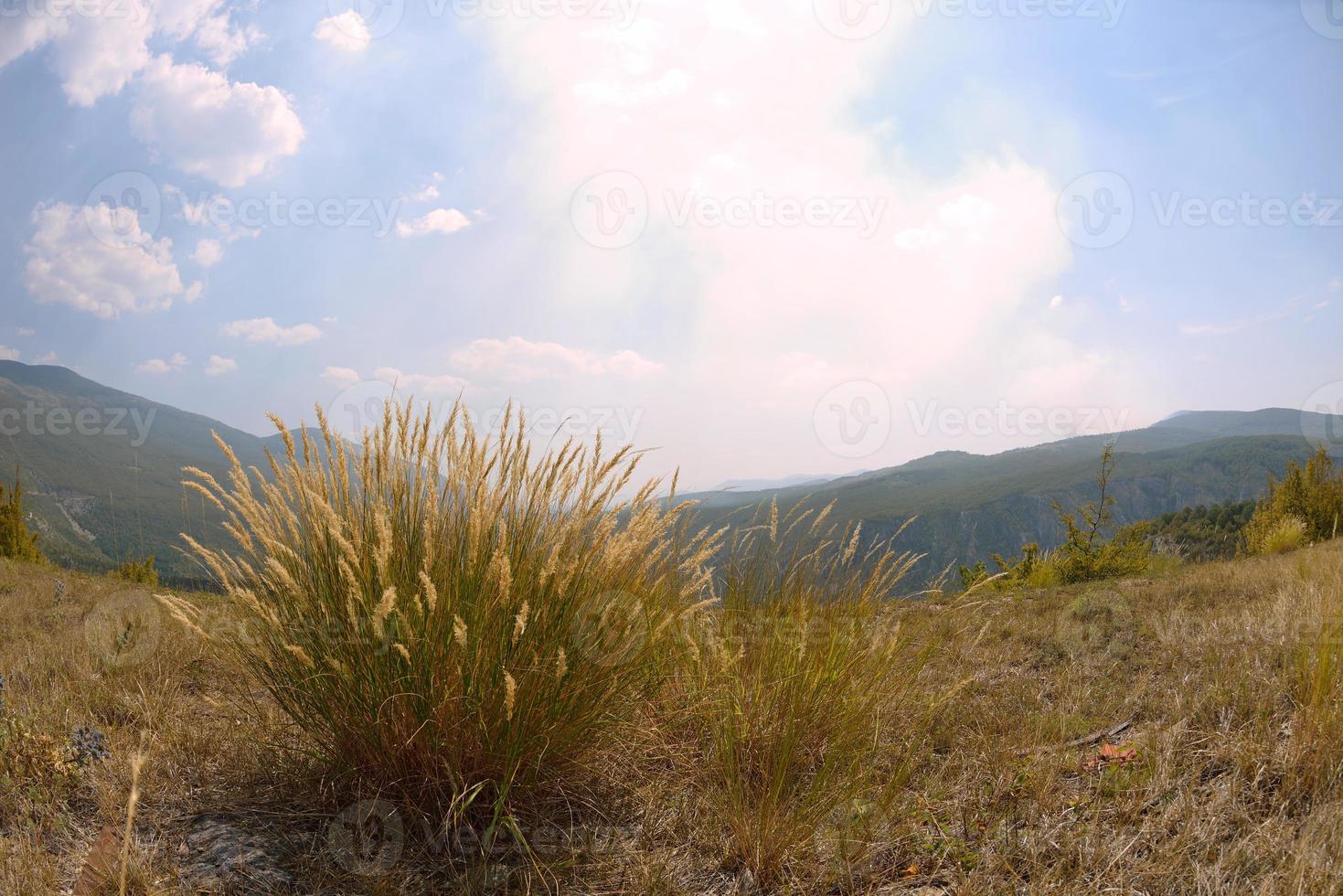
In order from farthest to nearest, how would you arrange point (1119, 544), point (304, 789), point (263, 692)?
point (1119, 544) → point (263, 692) → point (304, 789)

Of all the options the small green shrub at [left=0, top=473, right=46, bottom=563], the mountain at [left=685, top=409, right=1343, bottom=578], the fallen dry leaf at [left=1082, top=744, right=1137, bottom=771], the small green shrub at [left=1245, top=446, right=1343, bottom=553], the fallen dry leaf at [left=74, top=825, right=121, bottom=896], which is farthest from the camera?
the mountain at [left=685, top=409, right=1343, bottom=578]

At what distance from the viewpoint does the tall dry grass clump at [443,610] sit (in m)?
2.13

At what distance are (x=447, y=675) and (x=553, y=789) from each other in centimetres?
64

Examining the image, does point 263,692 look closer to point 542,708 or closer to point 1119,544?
point 542,708

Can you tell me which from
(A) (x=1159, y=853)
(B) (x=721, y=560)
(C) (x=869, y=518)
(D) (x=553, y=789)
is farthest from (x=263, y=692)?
(C) (x=869, y=518)

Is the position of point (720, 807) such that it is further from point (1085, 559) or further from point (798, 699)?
point (1085, 559)

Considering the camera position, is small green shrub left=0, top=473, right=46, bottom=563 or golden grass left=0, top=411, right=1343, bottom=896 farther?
small green shrub left=0, top=473, right=46, bottom=563

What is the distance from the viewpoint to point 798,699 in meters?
2.67

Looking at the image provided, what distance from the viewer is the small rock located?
6.28 feet

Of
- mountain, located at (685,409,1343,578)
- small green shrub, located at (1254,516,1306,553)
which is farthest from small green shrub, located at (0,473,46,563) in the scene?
mountain, located at (685,409,1343,578)

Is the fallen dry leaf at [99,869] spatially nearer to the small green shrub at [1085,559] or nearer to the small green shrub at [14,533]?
the small green shrub at [1085,559]

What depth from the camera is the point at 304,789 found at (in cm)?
238

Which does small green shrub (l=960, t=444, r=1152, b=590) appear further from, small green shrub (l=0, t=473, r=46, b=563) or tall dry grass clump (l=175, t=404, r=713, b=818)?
small green shrub (l=0, t=473, r=46, b=563)

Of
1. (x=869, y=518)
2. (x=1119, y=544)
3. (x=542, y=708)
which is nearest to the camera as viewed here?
(x=542, y=708)
